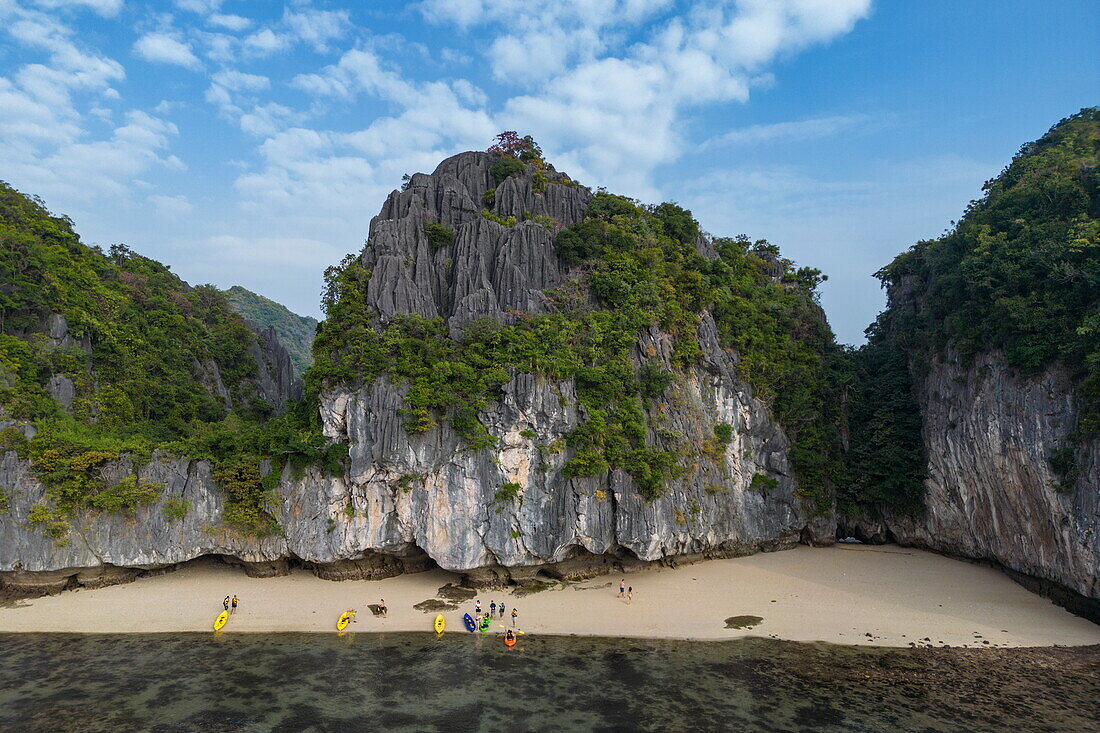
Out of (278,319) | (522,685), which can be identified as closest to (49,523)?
(522,685)

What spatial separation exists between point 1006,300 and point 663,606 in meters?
20.7

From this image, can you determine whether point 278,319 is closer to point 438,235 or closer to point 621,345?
point 438,235

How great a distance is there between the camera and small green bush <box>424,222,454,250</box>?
3038 centimetres

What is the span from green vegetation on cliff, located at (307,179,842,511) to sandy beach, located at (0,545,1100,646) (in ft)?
18.3

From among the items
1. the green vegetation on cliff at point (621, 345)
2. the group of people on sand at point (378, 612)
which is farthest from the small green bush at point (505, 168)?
the group of people on sand at point (378, 612)

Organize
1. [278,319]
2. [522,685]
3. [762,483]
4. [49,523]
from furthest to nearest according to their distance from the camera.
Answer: [278,319]
[762,483]
[49,523]
[522,685]

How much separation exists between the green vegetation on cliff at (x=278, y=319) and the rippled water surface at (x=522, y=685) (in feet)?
202

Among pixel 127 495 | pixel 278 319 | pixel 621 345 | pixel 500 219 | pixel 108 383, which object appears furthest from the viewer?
pixel 278 319

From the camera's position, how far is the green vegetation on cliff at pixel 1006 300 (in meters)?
22.1

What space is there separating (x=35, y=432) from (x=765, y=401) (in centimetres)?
3725

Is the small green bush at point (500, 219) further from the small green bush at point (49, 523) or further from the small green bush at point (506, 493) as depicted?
the small green bush at point (49, 523)

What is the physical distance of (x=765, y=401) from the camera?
3256 centimetres

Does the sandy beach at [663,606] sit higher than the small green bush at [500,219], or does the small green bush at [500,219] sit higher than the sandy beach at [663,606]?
the small green bush at [500,219]

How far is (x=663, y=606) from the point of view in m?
23.4
